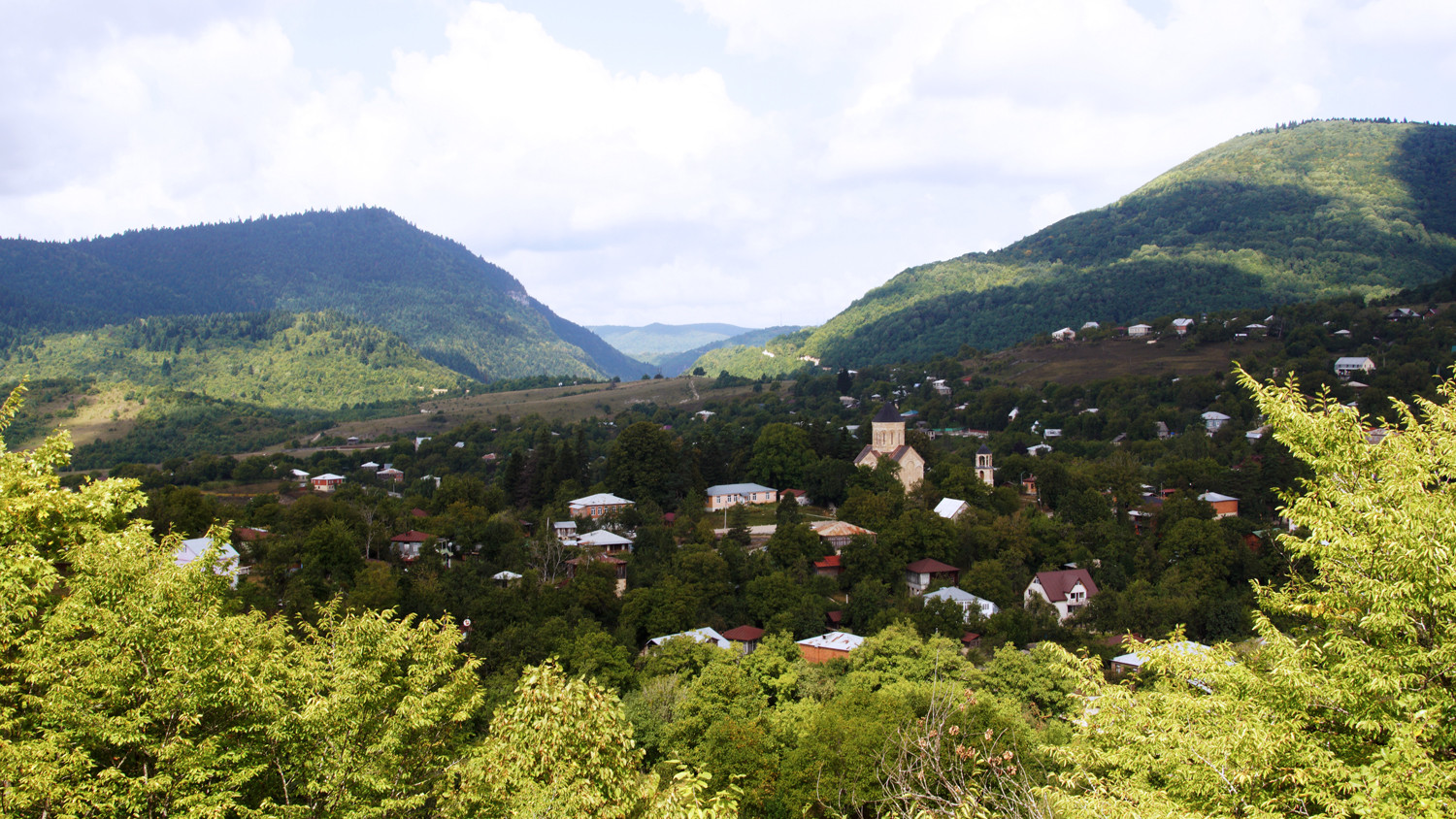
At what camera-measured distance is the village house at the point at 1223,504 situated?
5056cm

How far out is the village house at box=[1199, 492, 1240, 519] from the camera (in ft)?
166

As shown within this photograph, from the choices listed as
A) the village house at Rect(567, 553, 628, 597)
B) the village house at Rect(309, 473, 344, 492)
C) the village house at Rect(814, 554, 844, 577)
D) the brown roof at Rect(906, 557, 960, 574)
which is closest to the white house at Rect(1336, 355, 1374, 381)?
the brown roof at Rect(906, 557, 960, 574)

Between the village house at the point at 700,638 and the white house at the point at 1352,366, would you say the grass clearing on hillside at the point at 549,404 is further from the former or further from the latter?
the village house at the point at 700,638

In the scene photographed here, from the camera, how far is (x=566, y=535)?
44.9 m

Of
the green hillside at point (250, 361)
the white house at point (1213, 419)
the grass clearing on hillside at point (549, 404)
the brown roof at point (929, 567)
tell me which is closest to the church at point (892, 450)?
the brown roof at point (929, 567)

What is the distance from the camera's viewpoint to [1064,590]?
41.3 meters

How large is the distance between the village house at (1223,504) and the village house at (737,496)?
2575cm

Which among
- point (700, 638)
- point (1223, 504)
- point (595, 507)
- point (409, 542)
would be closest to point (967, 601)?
point (700, 638)

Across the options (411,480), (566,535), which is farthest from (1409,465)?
(411,480)

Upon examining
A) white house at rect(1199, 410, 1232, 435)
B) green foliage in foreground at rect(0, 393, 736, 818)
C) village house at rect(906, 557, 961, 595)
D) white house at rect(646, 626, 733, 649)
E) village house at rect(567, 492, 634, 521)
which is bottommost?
village house at rect(906, 557, 961, 595)

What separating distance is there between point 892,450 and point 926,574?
533 inches

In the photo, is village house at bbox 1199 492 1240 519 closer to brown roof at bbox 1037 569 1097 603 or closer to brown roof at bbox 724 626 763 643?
brown roof at bbox 1037 569 1097 603

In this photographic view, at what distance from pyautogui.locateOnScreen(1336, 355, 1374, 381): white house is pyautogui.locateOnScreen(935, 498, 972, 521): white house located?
46.0 metres

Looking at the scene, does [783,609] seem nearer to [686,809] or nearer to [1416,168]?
[686,809]
